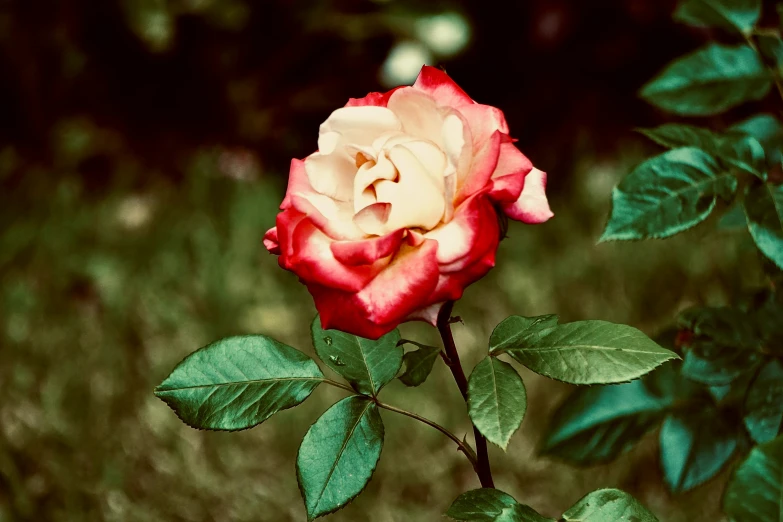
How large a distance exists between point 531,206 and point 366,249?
122 mm

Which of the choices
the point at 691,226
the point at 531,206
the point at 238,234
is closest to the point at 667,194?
the point at 691,226

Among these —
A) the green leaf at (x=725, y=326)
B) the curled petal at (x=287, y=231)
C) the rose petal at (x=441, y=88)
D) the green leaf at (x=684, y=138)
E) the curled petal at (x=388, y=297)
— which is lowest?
the green leaf at (x=725, y=326)

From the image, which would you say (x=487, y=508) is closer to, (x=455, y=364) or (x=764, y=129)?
(x=455, y=364)

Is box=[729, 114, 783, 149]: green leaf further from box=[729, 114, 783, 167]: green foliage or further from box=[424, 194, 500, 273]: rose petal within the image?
box=[424, 194, 500, 273]: rose petal

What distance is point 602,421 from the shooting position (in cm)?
91

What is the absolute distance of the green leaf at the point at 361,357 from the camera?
0.63 meters

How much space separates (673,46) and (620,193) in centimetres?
181

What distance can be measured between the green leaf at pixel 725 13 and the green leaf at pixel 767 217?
234 millimetres

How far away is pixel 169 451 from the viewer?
4.72 feet

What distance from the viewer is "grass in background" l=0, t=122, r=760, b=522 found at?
133 centimetres

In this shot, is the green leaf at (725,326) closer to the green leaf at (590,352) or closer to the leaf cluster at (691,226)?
the leaf cluster at (691,226)

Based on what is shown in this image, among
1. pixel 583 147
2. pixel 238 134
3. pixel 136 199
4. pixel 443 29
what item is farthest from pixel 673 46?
pixel 136 199

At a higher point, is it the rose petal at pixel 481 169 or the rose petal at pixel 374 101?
the rose petal at pixel 374 101

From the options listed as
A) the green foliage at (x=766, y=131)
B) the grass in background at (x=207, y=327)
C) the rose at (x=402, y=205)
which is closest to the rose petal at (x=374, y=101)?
the rose at (x=402, y=205)
